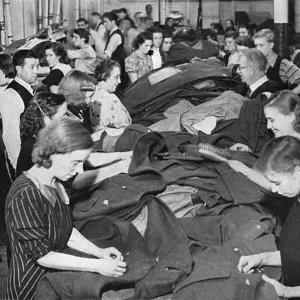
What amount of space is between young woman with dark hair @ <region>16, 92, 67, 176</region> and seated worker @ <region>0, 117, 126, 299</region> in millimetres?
1016

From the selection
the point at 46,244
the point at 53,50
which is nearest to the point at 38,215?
the point at 46,244

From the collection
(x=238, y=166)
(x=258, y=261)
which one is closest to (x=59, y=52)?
(x=238, y=166)

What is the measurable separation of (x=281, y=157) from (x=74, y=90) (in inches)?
98.3

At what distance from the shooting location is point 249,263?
11.3 feet

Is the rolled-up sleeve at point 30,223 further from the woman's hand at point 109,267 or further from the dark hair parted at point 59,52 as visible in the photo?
the dark hair parted at point 59,52

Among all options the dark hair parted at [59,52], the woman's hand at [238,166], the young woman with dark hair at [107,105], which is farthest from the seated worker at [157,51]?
the woman's hand at [238,166]

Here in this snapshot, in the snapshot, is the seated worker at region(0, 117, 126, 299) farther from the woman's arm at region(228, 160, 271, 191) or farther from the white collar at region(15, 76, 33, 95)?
the white collar at region(15, 76, 33, 95)

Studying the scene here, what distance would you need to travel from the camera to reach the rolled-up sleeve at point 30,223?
328cm

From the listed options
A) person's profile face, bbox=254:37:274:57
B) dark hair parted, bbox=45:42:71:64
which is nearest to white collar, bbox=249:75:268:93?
person's profile face, bbox=254:37:274:57

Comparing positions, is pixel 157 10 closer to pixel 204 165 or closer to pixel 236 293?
pixel 204 165

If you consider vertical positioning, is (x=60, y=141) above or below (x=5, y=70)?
above

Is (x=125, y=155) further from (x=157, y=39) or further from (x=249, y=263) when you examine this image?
(x=157, y=39)

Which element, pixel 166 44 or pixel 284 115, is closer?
pixel 284 115

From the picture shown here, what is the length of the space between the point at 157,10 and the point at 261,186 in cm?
1289
